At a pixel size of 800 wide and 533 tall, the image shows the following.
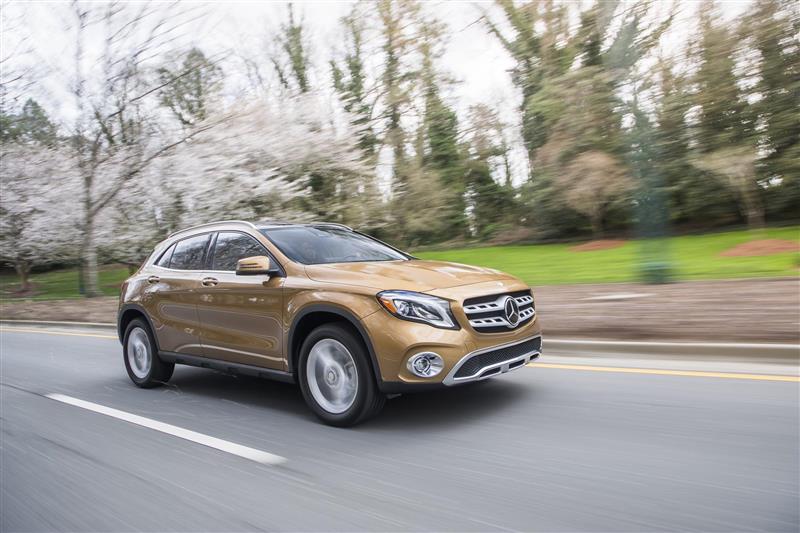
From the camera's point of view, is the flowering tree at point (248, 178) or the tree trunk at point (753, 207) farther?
the tree trunk at point (753, 207)

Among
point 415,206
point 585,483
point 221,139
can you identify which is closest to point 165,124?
point 221,139

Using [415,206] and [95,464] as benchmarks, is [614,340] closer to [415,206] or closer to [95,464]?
[95,464]

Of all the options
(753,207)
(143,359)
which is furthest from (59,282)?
(753,207)

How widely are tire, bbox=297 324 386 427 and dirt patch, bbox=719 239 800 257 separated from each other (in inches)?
723

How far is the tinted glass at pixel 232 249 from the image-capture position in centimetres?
585

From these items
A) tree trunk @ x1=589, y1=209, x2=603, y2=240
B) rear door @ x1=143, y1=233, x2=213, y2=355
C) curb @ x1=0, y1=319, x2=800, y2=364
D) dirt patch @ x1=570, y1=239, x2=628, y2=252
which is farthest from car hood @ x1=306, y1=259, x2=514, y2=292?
tree trunk @ x1=589, y1=209, x2=603, y2=240

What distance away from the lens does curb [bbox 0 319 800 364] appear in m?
6.09

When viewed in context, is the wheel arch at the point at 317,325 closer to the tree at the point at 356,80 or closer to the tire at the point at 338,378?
the tire at the point at 338,378

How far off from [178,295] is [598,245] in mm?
23814

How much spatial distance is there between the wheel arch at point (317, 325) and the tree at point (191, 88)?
52.1 feet

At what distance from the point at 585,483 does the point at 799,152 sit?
25.1 meters

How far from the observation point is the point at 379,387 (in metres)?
4.64

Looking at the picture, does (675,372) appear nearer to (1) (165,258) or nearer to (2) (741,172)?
(1) (165,258)

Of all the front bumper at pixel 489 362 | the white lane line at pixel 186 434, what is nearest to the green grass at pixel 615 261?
the front bumper at pixel 489 362
